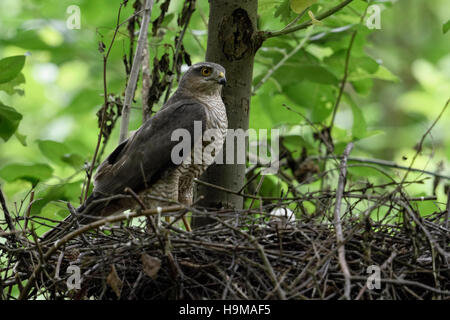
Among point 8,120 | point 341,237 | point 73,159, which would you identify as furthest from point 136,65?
point 341,237

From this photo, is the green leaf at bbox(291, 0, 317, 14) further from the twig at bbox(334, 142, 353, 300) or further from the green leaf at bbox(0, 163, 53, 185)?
the green leaf at bbox(0, 163, 53, 185)

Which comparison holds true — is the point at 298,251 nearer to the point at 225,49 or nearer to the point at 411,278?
the point at 411,278

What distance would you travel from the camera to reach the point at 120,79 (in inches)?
202

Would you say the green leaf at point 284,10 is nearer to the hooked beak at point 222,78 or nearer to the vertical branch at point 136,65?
the hooked beak at point 222,78

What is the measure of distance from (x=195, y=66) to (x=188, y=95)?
0.77ft

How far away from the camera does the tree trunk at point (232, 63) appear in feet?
11.7

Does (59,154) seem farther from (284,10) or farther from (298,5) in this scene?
(298,5)

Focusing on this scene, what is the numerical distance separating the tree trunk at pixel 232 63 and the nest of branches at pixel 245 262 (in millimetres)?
742

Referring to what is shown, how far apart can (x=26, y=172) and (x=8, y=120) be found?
2.31 ft

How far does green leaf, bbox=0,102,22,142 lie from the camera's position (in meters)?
3.67

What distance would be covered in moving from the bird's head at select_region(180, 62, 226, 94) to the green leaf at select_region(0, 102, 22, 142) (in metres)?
1.20

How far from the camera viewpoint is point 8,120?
3703mm

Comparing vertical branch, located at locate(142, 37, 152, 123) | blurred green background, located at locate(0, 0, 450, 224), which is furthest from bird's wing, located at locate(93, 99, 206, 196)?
blurred green background, located at locate(0, 0, 450, 224)
